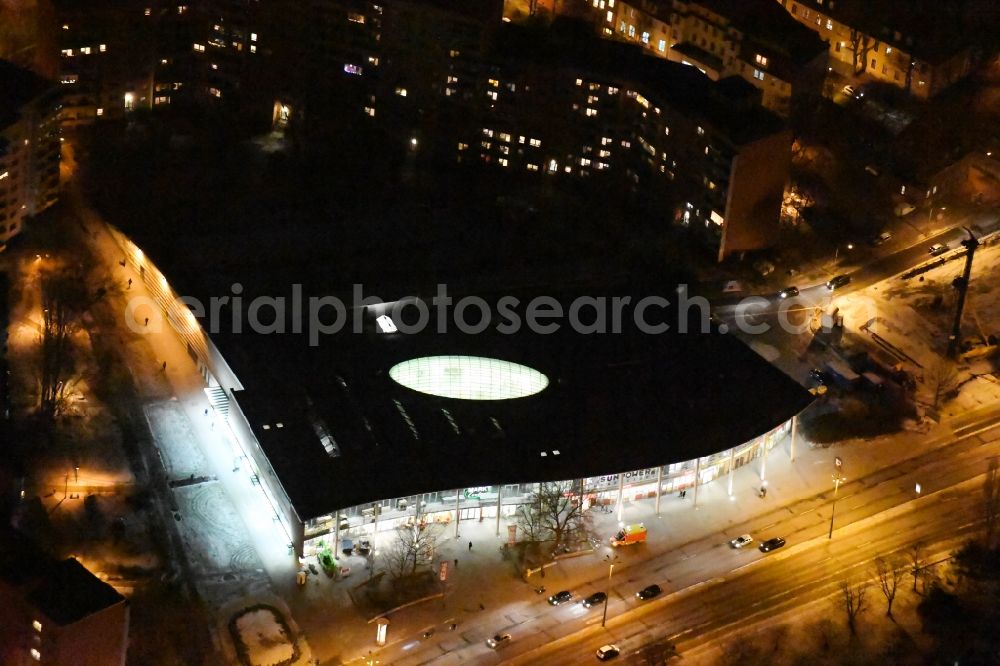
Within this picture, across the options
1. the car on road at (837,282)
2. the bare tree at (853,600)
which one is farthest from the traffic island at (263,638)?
the car on road at (837,282)

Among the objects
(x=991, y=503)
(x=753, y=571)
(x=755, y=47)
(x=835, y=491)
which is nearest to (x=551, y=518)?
(x=753, y=571)

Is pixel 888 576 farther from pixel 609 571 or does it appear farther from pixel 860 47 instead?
pixel 860 47

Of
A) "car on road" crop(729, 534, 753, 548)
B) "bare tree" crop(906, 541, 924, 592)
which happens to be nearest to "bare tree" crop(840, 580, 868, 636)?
"bare tree" crop(906, 541, 924, 592)

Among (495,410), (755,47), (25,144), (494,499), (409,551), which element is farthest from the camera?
(755,47)

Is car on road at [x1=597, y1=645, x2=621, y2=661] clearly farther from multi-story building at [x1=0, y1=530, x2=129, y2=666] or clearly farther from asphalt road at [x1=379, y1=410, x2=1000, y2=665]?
multi-story building at [x1=0, y1=530, x2=129, y2=666]

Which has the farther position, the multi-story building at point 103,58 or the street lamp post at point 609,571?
the multi-story building at point 103,58

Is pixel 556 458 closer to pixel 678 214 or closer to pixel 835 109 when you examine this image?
pixel 678 214

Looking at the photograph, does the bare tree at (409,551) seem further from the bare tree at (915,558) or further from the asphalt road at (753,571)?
the bare tree at (915,558)
